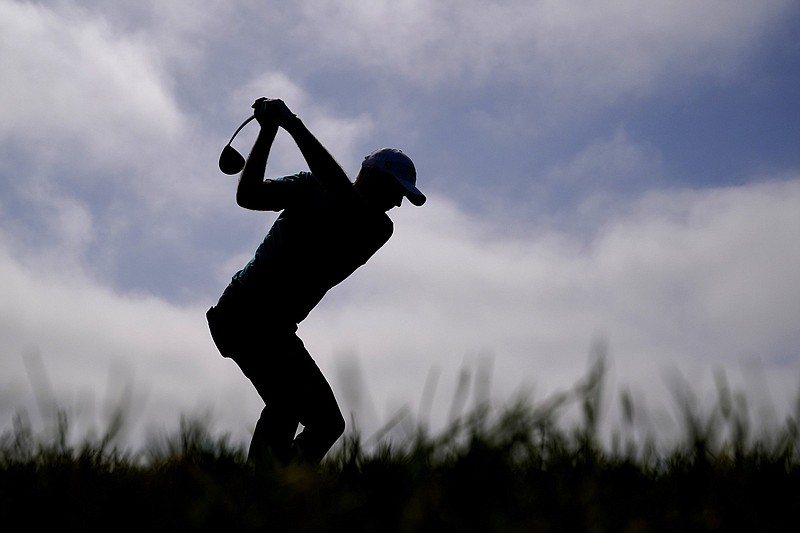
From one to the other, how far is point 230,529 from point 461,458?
700 millimetres

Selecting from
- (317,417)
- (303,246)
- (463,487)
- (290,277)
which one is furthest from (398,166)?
(463,487)

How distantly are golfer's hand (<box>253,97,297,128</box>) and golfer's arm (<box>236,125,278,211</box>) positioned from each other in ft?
0.14

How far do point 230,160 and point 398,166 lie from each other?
3.58 feet

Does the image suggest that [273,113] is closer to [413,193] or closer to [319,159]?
[319,159]

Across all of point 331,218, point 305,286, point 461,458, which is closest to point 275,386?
point 305,286

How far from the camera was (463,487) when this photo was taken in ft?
6.66

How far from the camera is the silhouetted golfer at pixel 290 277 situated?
3.89 m

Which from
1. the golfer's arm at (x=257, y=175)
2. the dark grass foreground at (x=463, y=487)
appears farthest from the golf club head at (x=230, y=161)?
the dark grass foreground at (x=463, y=487)

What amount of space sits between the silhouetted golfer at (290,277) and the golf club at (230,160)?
469mm

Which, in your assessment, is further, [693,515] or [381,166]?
[381,166]

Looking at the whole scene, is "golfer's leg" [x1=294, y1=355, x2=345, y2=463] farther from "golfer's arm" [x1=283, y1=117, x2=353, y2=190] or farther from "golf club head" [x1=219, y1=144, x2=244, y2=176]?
"golf club head" [x1=219, y1=144, x2=244, y2=176]

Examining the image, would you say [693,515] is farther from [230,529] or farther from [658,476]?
[230,529]

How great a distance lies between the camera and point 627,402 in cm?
190

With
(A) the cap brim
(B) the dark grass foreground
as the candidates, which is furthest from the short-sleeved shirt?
(B) the dark grass foreground
